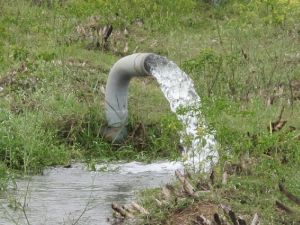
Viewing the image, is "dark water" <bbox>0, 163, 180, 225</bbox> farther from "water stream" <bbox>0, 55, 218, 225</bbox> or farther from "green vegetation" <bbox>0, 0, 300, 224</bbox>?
"green vegetation" <bbox>0, 0, 300, 224</bbox>

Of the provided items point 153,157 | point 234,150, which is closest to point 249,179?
point 234,150

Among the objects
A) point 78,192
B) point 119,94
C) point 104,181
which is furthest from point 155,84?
point 78,192

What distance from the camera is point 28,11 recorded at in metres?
14.7

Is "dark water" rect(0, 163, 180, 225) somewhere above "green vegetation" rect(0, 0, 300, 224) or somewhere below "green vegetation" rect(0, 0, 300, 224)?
below

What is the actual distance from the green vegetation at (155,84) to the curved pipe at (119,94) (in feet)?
0.41

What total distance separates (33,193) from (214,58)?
3.96 m

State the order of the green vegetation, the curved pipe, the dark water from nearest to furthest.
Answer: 1. the dark water
2. the green vegetation
3. the curved pipe

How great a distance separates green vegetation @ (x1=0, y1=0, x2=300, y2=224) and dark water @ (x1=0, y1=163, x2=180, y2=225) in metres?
0.26

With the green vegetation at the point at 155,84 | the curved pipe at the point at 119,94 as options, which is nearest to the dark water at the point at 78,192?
the green vegetation at the point at 155,84

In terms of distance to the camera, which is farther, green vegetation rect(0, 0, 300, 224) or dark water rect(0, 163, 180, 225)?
green vegetation rect(0, 0, 300, 224)

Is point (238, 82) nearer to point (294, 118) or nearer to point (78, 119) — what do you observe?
point (294, 118)

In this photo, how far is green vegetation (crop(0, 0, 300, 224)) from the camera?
276 inches

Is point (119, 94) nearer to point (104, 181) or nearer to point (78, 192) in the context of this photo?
point (104, 181)

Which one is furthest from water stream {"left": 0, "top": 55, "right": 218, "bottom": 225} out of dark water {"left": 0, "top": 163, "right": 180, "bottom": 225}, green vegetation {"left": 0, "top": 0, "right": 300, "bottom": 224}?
green vegetation {"left": 0, "top": 0, "right": 300, "bottom": 224}
